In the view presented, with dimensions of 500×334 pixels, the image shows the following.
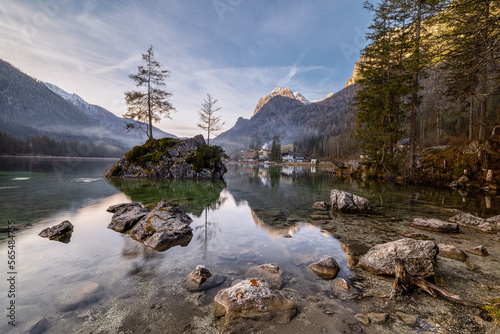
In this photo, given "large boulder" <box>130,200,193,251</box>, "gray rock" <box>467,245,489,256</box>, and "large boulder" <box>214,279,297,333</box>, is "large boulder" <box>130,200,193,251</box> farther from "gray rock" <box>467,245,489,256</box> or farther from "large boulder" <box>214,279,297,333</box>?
"gray rock" <box>467,245,489,256</box>

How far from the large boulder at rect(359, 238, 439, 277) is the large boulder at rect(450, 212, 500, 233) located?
18.1 ft

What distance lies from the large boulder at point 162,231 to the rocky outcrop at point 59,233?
207 cm

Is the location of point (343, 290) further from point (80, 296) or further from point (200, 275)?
point (80, 296)

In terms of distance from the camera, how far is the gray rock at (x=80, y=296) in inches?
139

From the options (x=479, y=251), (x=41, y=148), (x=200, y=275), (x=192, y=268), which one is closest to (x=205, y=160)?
(x=192, y=268)

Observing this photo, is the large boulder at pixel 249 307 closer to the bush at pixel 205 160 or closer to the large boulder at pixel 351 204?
the large boulder at pixel 351 204

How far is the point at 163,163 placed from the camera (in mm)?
28438

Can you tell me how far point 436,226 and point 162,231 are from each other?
1036 cm

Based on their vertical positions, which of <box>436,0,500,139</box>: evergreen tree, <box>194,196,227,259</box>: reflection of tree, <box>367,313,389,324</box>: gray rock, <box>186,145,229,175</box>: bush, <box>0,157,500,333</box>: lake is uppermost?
<box>436,0,500,139</box>: evergreen tree

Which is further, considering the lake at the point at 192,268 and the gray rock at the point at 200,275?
the gray rock at the point at 200,275

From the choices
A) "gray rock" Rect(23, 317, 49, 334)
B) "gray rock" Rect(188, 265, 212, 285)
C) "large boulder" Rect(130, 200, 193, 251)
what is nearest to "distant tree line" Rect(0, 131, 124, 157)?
"large boulder" Rect(130, 200, 193, 251)

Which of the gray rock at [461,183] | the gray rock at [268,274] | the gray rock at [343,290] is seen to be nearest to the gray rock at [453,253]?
the gray rock at [343,290]

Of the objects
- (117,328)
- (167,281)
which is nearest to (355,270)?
(167,281)

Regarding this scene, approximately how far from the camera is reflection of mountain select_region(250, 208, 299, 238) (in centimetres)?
767
